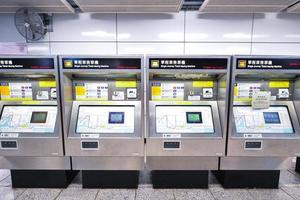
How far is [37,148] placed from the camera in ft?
6.72

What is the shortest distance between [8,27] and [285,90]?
437 cm

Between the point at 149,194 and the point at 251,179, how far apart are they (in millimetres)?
1289

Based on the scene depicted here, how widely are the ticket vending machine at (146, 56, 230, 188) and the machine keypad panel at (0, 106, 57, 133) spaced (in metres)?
1.18

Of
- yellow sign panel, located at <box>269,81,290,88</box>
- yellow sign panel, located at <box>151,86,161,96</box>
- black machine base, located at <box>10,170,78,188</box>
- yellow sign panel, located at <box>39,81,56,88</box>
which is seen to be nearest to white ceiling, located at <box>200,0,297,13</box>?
yellow sign panel, located at <box>269,81,290,88</box>

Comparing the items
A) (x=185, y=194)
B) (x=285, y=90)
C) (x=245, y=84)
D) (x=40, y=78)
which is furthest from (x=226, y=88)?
(x=40, y=78)

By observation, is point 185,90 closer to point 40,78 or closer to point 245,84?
point 245,84

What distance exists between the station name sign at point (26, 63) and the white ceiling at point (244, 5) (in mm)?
2181

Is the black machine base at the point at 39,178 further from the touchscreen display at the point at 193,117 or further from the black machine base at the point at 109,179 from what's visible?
the touchscreen display at the point at 193,117

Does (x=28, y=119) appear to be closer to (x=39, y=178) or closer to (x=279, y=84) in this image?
(x=39, y=178)

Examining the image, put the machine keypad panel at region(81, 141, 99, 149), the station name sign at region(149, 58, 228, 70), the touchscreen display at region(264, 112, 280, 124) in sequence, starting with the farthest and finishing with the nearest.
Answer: the touchscreen display at region(264, 112, 280, 124) → the machine keypad panel at region(81, 141, 99, 149) → the station name sign at region(149, 58, 228, 70)

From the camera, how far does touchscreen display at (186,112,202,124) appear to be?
6.92 feet

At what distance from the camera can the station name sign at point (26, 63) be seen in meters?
1.92

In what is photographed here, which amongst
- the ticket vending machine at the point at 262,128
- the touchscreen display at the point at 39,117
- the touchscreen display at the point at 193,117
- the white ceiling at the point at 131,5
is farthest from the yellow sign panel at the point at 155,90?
the touchscreen display at the point at 39,117

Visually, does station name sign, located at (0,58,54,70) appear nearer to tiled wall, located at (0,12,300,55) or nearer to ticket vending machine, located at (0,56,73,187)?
ticket vending machine, located at (0,56,73,187)
